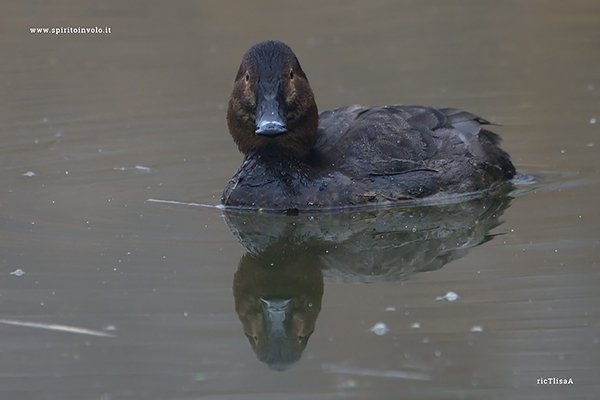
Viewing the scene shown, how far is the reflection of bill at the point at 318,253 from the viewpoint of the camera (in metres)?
5.43

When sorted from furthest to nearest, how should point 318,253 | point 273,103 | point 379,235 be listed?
point 273,103 → point 379,235 → point 318,253

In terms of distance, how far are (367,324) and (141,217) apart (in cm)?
283

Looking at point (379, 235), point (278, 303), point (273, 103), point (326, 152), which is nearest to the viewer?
point (278, 303)

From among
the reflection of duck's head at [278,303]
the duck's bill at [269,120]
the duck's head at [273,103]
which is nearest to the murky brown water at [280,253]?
the reflection of duck's head at [278,303]

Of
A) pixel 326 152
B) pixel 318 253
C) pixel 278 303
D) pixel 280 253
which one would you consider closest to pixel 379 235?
pixel 318 253

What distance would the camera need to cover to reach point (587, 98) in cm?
1055

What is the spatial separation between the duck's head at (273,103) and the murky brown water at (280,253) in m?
0.67

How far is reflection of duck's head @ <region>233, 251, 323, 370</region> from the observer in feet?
16.8

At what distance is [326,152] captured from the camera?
25.3ft

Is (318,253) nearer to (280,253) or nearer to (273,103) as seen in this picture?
(280,253)

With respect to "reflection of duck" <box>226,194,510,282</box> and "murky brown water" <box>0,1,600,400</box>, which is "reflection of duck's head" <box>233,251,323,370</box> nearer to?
"murky brown water" <box>0,1,600,400</box>

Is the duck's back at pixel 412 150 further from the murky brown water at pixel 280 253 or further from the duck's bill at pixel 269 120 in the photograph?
the duck's bill at pixel 269 120

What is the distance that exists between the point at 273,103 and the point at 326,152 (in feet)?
2.42

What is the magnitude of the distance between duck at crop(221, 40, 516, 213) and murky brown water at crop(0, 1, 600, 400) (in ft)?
0.65
